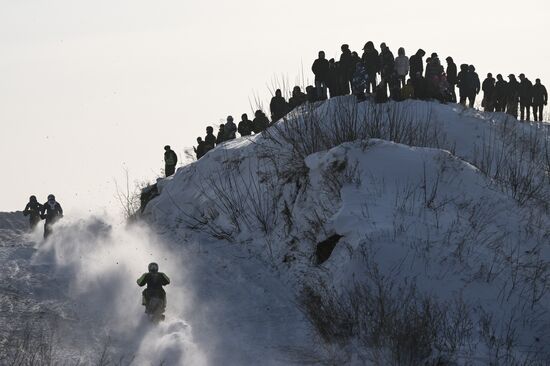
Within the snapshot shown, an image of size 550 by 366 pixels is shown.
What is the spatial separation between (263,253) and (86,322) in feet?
17.4

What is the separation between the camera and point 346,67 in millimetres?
29719

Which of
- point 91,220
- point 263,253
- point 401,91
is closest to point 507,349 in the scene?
point 263,253

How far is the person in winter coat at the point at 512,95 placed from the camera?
33.6m

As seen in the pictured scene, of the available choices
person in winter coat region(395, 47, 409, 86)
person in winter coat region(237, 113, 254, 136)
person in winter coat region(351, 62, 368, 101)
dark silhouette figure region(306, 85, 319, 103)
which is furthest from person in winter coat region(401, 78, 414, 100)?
person in winter coat region(237, 113, 254, 136)

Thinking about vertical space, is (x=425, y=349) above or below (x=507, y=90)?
below

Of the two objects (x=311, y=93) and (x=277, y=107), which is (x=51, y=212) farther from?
(x=311, y=93)

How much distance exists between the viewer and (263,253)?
23594 millimetres

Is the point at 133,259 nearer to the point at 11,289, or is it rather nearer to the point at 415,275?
the point at 11,289

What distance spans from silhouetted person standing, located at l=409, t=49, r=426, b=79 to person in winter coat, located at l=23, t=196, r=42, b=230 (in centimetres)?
1288

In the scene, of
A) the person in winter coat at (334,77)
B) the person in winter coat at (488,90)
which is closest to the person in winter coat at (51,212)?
the person in winter coat at (334,77)

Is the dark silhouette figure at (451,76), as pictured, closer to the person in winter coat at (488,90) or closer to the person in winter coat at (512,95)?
the person in winter coat at (488,90)

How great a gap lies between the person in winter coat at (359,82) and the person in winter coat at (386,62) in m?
0.79

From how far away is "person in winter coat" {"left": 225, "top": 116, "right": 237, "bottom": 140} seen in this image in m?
32.8

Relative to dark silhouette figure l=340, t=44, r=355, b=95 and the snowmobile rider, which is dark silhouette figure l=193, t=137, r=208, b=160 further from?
the snowmobile rider
